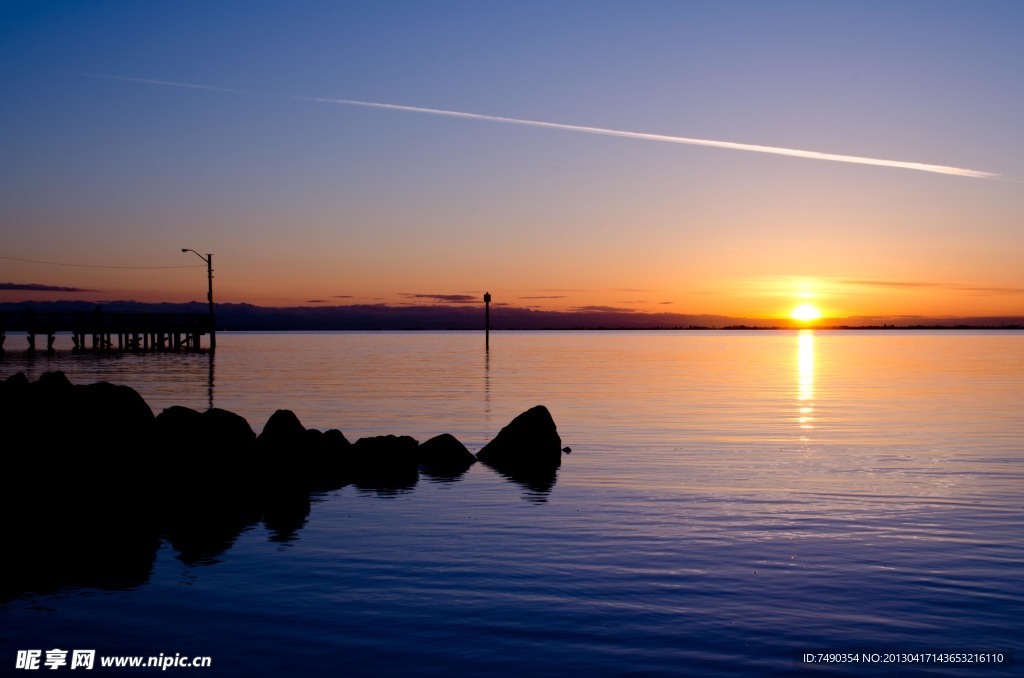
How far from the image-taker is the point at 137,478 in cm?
1576

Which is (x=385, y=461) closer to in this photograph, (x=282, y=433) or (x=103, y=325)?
(x=282, y=433)

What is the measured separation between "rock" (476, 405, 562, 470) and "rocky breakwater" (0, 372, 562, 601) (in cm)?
96

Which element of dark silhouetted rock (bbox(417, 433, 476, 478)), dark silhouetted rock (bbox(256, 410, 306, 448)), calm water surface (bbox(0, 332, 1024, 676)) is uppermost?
dark silhouetted rock (bbox(256, 410, 306, 448))

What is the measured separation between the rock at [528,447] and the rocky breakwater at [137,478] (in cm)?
96

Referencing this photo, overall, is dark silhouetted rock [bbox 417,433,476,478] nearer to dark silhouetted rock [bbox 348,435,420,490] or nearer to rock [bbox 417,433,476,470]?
rock [bbox 417,433,476,470]

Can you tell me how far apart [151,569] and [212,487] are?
5.22m

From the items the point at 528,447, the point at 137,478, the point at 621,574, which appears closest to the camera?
the point at 621,574

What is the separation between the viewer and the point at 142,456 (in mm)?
16078

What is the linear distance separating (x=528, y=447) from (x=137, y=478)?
343 inches

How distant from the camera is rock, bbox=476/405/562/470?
68.0 ft

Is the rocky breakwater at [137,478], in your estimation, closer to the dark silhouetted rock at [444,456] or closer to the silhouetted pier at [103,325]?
the dark silhouetted rock at [444,456]

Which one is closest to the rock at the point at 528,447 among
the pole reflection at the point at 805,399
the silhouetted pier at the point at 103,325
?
the pole reflection at the point at 805,399

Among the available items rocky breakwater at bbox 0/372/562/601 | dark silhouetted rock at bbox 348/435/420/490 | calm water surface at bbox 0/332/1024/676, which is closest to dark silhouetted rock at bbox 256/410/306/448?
rocky breakwater at bbox 0/372/562/601

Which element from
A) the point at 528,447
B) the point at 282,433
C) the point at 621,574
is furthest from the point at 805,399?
the point at 621,574
